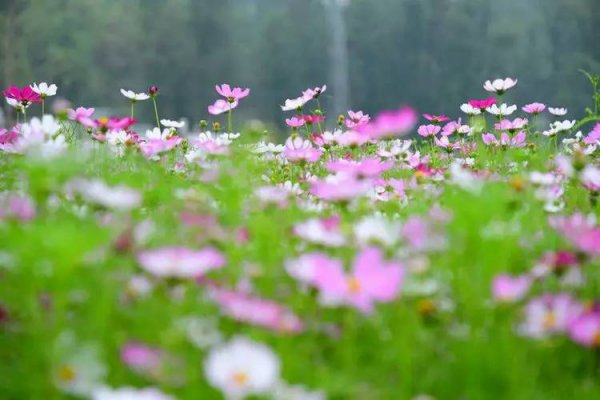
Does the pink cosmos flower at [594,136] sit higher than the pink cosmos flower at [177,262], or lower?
higher

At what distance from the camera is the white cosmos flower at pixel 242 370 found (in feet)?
2.32

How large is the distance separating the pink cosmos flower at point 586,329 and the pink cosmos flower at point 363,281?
196mm

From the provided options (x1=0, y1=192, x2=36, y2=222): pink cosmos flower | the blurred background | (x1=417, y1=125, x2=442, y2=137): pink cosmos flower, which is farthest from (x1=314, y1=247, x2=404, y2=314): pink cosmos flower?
the blurred background

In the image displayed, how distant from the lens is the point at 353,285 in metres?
0.81

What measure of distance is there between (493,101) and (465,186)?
142cm

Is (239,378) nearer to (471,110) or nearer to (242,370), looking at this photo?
(242,370)

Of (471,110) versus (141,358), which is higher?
(471,110)

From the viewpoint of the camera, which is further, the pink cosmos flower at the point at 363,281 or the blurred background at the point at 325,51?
the blurred background at the point at 325,51

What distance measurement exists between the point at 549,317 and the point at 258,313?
328 millimetres

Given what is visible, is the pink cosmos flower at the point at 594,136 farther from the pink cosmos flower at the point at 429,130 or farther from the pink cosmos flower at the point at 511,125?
the pink cosmos flower at the point at 429,130

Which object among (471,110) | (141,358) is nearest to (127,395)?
(141,358)

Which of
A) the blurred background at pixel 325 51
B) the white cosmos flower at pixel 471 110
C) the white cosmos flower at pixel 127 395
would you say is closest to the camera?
the white cosmos flower at pixel 127 395

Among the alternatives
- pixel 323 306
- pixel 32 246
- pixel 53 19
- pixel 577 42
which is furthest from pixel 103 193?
pixel 577 42

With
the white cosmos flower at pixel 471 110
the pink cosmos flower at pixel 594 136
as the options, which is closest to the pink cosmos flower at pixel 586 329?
the pink cosmos flower at pixel 594 136
